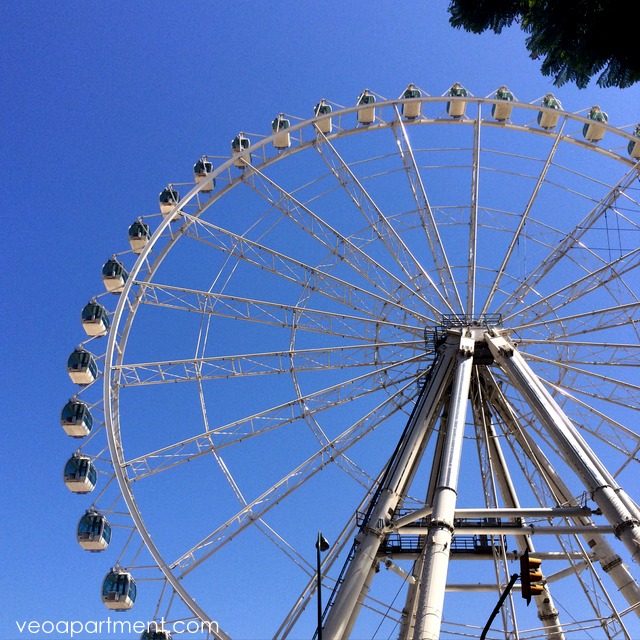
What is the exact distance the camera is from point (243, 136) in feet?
91.9

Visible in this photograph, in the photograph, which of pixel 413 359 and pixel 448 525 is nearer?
pixel 448 525

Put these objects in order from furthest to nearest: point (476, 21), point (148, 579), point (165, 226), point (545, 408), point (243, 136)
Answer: point (243, 136) < point (165, 226) < point (148, 579) < point (545, 408) < point (476, 21)

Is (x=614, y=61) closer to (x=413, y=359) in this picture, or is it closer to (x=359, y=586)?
(x=359, y=586)

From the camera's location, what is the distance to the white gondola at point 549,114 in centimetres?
2803

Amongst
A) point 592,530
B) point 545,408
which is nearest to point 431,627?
point 592,530

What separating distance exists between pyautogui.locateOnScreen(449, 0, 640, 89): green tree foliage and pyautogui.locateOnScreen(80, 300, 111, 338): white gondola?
20.1 m

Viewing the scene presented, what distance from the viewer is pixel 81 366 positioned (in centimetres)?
2495

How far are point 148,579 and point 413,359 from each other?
10.5 meters

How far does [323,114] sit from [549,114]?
9034 mm

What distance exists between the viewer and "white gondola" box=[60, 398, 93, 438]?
24156 millimetres

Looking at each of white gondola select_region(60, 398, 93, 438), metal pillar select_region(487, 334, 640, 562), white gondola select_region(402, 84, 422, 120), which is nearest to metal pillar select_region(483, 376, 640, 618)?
metal pillar select_region(487, 334, 640, 562)

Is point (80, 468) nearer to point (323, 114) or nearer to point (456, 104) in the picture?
point (323, 114)

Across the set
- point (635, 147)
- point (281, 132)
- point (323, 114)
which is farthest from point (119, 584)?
point (635, 147)

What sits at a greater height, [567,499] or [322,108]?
[322,108]
